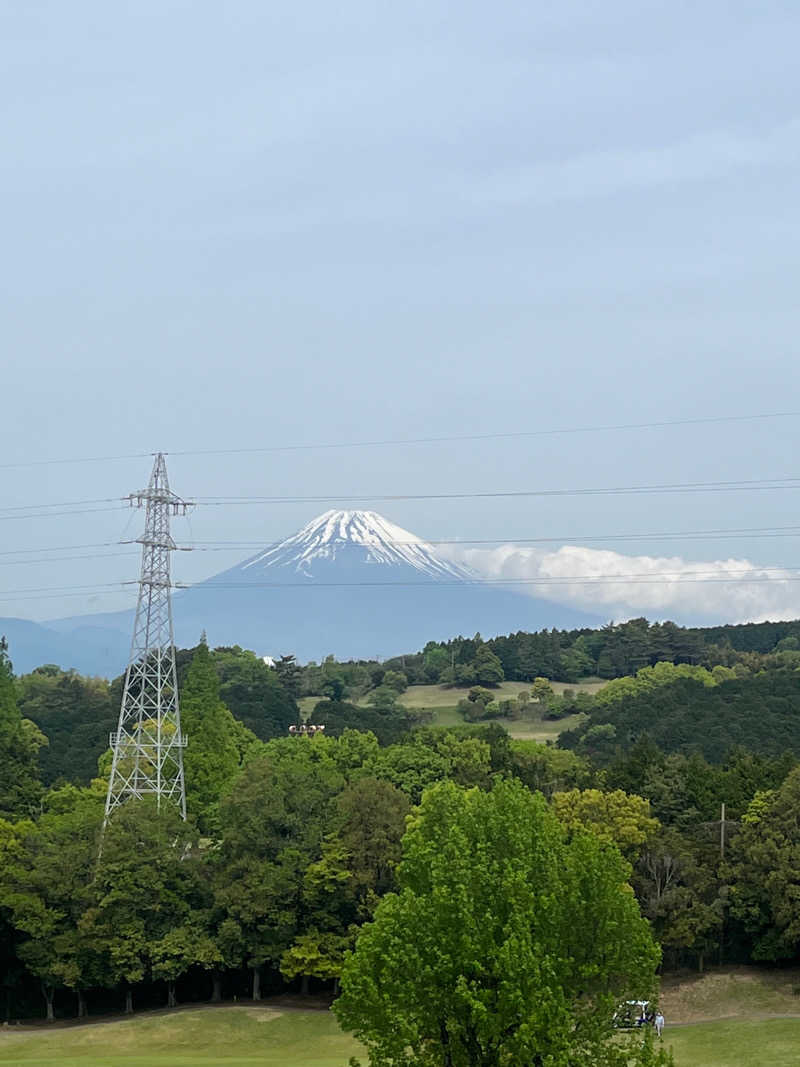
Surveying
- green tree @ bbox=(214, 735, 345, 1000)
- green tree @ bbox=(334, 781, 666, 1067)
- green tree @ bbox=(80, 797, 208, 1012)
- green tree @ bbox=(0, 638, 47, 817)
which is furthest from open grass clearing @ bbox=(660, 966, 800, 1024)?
green tree @ bbox=(0, 638, 47, 817)

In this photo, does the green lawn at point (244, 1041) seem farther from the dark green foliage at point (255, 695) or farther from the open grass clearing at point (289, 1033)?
the dark green foliage at point (255, 695)

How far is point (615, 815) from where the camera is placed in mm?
47500

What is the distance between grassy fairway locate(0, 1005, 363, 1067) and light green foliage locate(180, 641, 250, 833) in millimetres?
9843

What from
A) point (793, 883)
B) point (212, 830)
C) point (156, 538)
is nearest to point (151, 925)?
point (212, 830)

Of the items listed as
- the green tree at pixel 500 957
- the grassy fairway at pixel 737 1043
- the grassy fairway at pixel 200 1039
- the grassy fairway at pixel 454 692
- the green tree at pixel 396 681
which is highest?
the green tree at pixel 396 681

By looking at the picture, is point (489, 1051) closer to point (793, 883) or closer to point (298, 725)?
point (793, 883)

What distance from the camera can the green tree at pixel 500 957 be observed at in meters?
21.8

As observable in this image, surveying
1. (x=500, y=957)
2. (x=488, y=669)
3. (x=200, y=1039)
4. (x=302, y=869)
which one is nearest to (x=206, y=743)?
(x=302, y=869)

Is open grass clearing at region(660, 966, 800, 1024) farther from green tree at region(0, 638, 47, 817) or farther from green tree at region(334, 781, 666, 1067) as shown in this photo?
green tree at region(0, 638, 47, 817)

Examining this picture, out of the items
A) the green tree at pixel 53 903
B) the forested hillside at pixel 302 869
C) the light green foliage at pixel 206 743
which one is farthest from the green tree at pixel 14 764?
the green tree at pixel 53 903

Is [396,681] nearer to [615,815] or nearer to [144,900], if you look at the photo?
[615,815]

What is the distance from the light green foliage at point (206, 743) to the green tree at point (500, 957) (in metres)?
27.8

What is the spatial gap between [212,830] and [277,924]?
8.33 metres

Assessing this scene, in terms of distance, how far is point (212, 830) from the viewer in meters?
51.3
